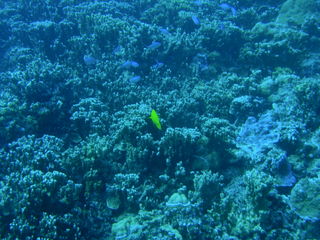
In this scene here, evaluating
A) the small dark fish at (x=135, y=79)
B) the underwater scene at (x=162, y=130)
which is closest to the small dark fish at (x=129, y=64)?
the underwater scene at (x=162, y=130)

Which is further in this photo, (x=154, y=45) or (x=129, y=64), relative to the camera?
(x=154, y=45)

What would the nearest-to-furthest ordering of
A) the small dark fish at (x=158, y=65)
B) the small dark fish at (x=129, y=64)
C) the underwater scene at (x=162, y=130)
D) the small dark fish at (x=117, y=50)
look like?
the underwater scene at (x=162, y=130) → the small dark fish at (x=129, y=64) → the small dark fish at (x=158, y=65) → the small dark fish at (x=117, y=50)

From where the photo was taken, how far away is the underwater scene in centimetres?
373

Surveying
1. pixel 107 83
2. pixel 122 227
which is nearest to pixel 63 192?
pixel 122 227

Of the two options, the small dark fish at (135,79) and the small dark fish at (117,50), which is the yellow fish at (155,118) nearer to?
the small dark fish at (135,79)

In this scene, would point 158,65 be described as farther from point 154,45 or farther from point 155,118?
point 155,118

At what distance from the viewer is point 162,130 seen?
4992 mm

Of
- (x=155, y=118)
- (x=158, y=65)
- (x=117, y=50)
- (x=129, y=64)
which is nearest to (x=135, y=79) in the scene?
(x=129, y=64)

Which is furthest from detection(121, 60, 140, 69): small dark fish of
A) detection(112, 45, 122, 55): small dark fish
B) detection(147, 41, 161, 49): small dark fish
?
detection(112, 45, 122, 55): small dark fish

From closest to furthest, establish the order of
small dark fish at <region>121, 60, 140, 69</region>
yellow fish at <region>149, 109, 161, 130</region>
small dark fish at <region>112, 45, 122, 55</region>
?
yellow fish at <region>149, 109, 161, 130</region> → small dark fish at <region>121, 60, 140, 69</region> → small dark fish at <region>112, 45, 122, 55</region>

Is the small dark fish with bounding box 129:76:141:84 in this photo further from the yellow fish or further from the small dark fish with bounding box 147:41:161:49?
the yellow fish

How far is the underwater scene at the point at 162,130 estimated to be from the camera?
3.73 metres

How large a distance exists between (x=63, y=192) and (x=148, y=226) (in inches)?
57.8

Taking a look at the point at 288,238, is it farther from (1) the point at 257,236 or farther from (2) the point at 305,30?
(2) the point at 305,30
